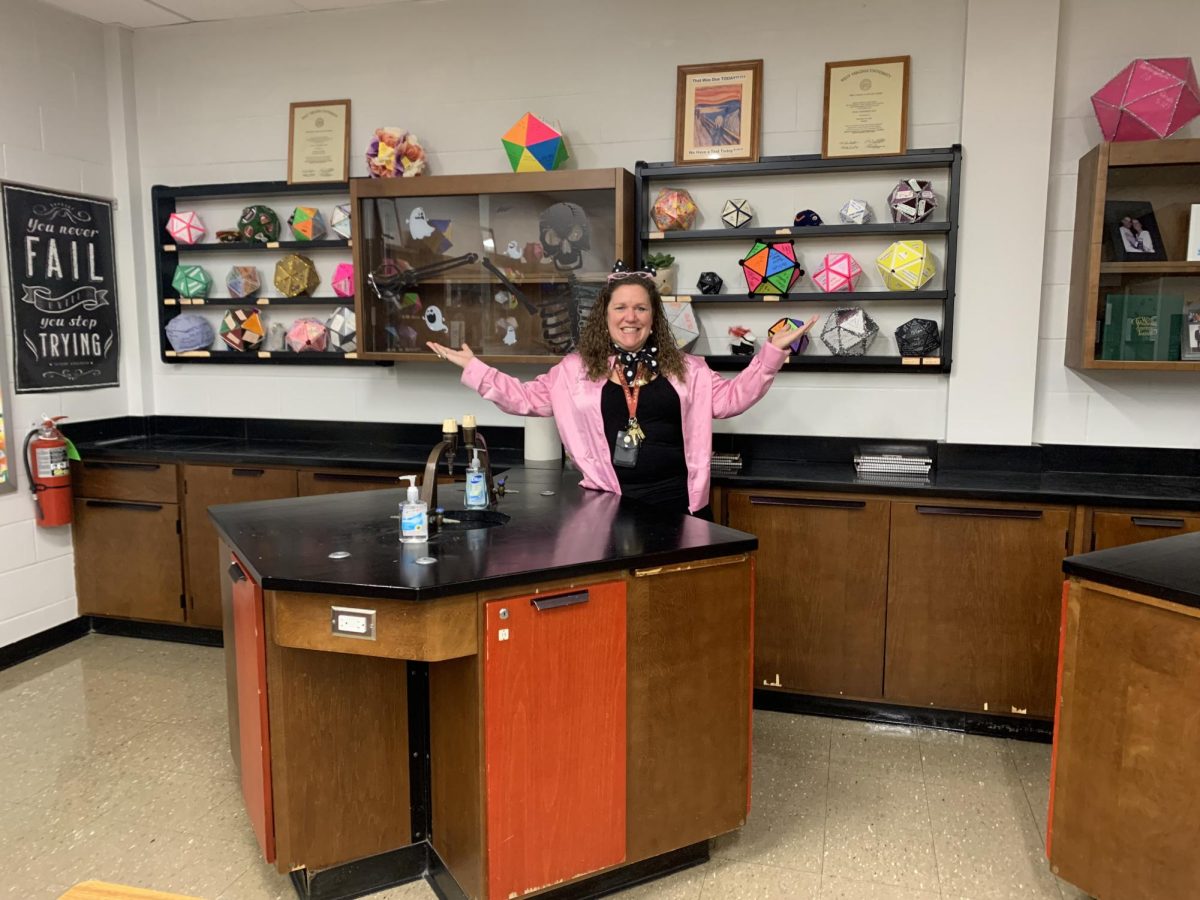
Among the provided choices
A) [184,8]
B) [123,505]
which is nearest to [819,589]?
[123,505]

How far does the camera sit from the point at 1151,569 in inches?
77.8

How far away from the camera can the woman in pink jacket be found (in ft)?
9.41

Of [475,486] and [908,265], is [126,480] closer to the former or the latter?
[475,486]

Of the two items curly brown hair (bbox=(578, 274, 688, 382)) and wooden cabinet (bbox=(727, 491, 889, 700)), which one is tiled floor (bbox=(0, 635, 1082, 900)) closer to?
wooden cabinet (bbox=(727, 491, 889, 700))

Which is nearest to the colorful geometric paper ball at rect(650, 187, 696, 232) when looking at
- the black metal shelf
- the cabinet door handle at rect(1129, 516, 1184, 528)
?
the black metal shelf

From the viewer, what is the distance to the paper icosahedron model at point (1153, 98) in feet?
10.0

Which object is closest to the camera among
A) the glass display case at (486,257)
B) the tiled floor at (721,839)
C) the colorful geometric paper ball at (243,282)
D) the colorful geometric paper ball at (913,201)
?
the tiled floor at (721,839)

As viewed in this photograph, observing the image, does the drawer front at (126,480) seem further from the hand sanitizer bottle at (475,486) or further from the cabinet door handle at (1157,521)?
the cabinet door handle at (1157,521)

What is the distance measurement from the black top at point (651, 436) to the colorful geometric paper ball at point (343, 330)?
1706 millimetres

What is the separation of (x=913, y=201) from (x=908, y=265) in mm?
241

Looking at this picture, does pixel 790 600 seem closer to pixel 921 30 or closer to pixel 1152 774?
pixel 1152 774

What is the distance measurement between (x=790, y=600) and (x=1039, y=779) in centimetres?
98

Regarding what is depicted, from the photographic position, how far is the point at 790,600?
3301mm

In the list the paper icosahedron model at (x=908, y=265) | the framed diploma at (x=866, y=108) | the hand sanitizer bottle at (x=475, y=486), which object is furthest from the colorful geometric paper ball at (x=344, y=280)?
the paper icosahedron model at (x=908, y=265)
